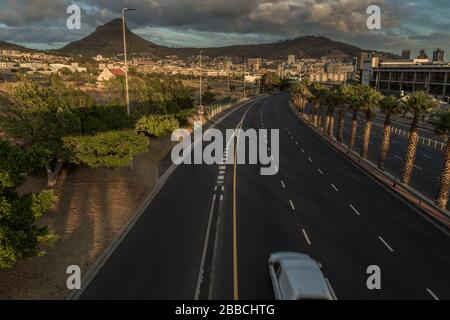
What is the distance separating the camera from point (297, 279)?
42.3ft

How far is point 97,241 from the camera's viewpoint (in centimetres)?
1811

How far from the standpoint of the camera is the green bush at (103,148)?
25484 millimetres

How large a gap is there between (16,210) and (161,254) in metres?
6.63

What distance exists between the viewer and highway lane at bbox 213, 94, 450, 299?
1480 cm

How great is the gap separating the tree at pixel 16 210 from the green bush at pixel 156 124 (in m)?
27.9

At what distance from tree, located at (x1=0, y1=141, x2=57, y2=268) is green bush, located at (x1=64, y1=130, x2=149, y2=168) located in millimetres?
11950

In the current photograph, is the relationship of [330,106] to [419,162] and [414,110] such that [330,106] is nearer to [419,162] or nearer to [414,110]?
[419,162]

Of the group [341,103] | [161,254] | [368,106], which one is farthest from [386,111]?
[161,254]

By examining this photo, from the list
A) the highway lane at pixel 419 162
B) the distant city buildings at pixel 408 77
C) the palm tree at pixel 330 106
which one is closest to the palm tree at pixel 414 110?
the highway lane at pixel 419 162

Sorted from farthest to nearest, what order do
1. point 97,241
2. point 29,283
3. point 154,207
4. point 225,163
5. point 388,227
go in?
point 225,163
point 154,207
point 388,227
point 97,241
point 29,283

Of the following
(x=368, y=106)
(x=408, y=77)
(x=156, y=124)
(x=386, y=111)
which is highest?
(x=408, y=77)
